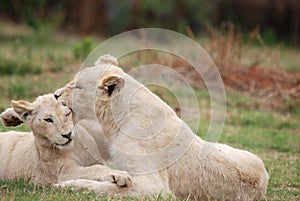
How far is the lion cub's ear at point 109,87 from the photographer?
6633mm

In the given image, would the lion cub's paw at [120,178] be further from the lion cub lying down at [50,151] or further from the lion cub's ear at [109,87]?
the lion cub's ear at [109,87]

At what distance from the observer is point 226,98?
13250mm

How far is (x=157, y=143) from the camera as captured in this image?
670cm

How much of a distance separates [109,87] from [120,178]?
3.37ft


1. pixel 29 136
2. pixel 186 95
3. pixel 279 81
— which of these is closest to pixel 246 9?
pixel 279 81

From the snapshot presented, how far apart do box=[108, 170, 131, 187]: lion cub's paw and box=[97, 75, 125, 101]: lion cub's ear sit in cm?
91

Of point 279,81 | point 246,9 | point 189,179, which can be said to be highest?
point 189,179

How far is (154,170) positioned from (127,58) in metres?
8.08

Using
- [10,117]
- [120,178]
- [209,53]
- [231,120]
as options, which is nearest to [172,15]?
[209,53]

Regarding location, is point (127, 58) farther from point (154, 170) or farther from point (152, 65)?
point (154, 170)

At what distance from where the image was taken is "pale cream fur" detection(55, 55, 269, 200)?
262 inches

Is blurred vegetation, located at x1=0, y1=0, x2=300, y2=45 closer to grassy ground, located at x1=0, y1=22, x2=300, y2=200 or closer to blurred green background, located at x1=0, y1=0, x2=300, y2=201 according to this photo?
blurred green background, located at x1=0, y1=0, x2=300, y2=201

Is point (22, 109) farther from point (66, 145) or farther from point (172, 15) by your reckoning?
point (172, 15)

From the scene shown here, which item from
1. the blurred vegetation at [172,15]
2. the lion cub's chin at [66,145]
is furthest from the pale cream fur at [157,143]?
the blurred vegetation at [172,15]
